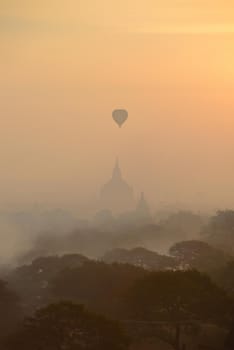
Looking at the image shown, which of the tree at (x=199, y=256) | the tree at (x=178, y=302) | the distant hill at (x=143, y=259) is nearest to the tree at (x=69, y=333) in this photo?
the tree at (x=178, y=302)

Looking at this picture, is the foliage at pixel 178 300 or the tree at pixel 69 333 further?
the foliage at pixel 178 300

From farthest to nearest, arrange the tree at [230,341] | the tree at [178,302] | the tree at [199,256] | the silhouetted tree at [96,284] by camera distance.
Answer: the tree at [199,256]
the silhouetted tree at [96,284]
the tree at [178,302]
the tree at [230,341]

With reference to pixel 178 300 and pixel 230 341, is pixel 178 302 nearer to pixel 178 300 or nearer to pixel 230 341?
pixel 178 300

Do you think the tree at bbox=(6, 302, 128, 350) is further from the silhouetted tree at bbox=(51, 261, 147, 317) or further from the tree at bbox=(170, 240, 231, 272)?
the tree at bbox=(170, 240, 231, 272)

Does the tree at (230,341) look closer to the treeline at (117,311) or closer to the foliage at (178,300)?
the treeline at (117,311)

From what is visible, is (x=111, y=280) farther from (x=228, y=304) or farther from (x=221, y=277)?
(x=228, y=304)

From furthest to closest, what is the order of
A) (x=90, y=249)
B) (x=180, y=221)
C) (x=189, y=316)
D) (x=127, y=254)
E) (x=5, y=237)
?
(x=5, y=237) → (x=180, y=221) → (x=90, y=249) → (x=127, y=254) → (x=189, y=316)

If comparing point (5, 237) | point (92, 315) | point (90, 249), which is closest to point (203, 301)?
point (92, 315)
